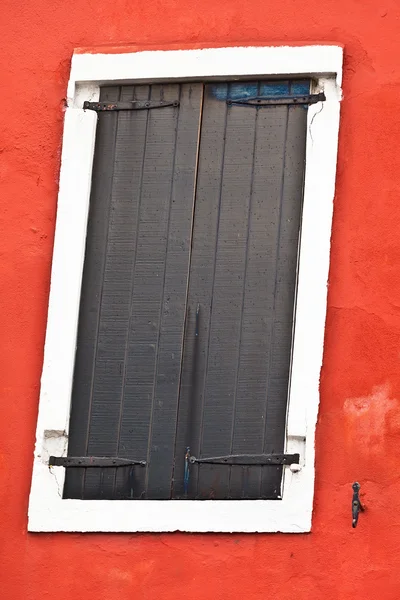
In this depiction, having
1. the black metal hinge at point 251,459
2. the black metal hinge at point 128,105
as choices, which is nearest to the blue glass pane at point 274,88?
the black metal hinge at point 128,105

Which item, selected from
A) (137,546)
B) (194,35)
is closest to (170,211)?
(194,35)

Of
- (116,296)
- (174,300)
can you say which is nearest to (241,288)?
(174,300)

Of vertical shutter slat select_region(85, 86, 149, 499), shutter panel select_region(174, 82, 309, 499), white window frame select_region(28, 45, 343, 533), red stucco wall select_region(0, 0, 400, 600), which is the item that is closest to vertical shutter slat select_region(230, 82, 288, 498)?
shutter panel select_region(174, 82, 309, 499)

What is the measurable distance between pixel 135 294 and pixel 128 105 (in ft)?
2.85

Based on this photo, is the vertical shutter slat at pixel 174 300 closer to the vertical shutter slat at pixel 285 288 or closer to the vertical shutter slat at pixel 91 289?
the vertical shutter slat at pixel 91 289

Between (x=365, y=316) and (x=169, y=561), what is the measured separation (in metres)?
1.29

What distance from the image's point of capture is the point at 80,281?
735cm

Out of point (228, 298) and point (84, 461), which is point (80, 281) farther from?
point (84, 461)

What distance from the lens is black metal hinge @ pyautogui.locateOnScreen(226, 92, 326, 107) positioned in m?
7.40

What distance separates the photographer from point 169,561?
22.7 ft

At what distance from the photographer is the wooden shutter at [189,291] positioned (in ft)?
23.4

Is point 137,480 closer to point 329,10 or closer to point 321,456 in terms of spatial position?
point 321,456

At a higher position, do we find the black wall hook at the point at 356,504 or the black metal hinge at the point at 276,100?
the black metal hinge at the point at 276,100

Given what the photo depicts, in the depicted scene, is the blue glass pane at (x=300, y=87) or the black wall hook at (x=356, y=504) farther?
the blue glass pane at (x=300, y=87)
